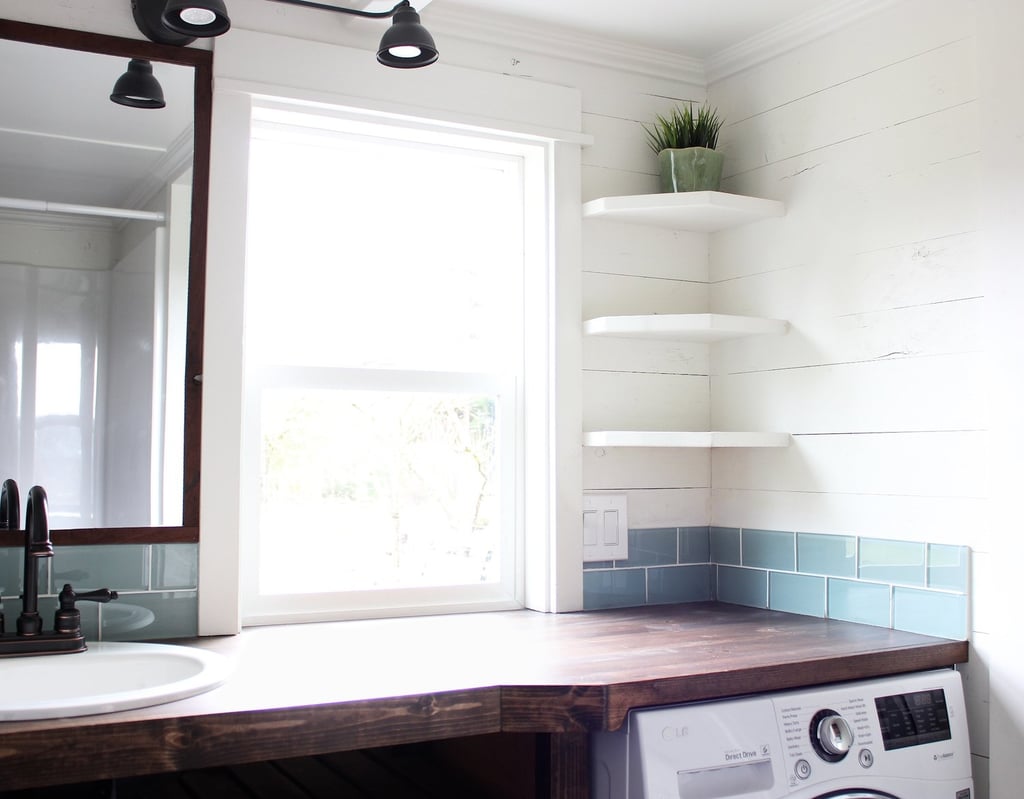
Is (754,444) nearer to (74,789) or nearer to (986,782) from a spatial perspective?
(986,782)

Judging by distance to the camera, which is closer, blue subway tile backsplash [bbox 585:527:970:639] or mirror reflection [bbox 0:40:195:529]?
mirror reflection [bbox 0:40:195:529]

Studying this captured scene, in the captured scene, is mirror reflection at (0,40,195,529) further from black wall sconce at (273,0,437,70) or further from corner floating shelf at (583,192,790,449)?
corner floating shelf at (583,192,790,449)

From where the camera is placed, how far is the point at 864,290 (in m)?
2.19

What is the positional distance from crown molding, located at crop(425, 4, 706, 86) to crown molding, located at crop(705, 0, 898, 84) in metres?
0.07

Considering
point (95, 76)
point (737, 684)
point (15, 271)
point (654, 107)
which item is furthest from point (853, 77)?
point (15, 271)

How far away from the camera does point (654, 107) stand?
2574 millimetres

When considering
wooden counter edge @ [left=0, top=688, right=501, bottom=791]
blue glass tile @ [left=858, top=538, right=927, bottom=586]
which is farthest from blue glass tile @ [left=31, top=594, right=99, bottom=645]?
blue glass tile @ [left=858, top=538, right=927, bottom=586]

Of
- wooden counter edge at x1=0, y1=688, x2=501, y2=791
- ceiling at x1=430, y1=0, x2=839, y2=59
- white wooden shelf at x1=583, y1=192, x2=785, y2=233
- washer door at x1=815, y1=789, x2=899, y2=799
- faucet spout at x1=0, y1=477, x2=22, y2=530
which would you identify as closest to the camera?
wooden counter edge at x1=0, y1=688, x2=501, y2=791

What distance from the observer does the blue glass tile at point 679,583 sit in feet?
8.21

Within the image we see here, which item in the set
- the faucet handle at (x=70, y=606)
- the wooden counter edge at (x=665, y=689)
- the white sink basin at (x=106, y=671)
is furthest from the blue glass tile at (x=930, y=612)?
the faucet handle at (x=70, y=606)

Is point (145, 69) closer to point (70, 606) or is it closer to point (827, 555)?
point (70, 606)

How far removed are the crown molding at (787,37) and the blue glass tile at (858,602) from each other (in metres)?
1.27

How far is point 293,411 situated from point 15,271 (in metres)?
0.65

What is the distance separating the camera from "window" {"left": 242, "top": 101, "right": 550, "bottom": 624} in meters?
2.24
